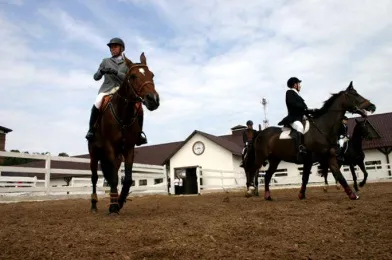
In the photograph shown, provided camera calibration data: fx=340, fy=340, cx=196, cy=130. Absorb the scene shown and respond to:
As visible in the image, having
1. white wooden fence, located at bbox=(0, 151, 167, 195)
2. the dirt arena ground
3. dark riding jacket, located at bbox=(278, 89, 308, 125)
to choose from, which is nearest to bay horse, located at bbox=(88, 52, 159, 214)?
the dirt arena ground

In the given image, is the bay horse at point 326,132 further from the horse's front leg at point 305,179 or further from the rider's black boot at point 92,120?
the rider's black boot at point 92,120

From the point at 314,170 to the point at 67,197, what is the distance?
23728 millimetres

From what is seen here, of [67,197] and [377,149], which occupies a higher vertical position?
[377,149]

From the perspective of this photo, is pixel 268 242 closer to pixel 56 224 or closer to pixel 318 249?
pixel 318 249

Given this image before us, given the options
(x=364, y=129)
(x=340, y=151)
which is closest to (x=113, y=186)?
(x=340, y=151)

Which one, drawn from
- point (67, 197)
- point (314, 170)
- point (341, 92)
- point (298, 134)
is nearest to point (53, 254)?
point (298, 134)

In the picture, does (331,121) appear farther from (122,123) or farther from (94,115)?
(94,115)

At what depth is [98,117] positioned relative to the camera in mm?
6191

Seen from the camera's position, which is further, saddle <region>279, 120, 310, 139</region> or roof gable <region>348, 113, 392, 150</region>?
roof gable <region>348, 113, 392, 150</region>

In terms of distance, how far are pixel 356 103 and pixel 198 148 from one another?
Result: 2754cm

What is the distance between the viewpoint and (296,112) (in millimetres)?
8406

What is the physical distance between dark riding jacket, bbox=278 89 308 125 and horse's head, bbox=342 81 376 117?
0.93 m

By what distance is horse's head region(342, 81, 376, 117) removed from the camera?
7828 mm

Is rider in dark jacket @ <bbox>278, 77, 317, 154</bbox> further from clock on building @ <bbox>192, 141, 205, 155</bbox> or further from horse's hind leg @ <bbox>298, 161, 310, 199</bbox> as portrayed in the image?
clock on building @ <bbox>192, 141, 205, 155</bbox>
